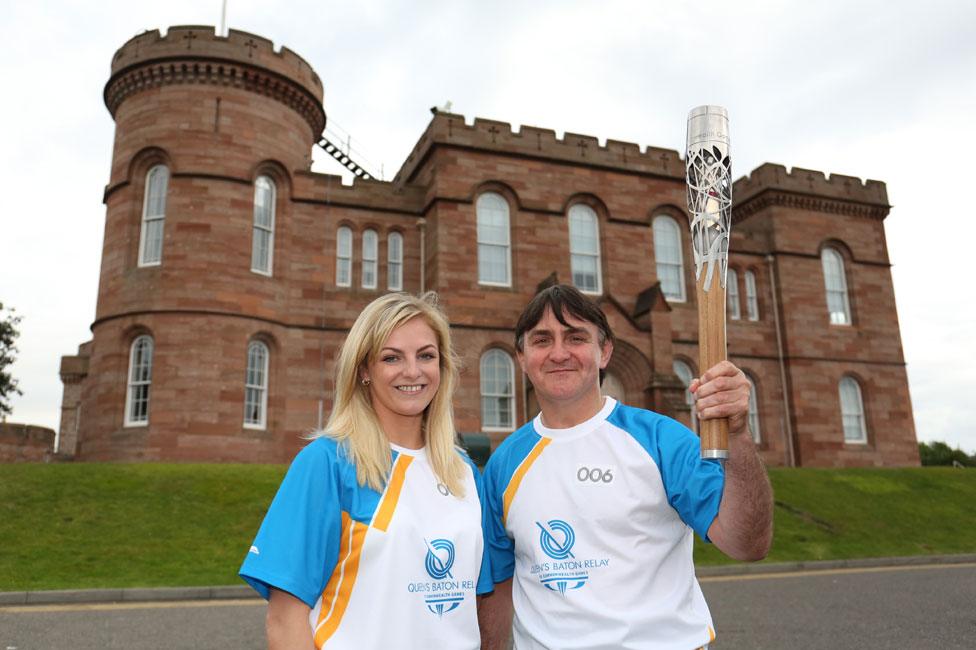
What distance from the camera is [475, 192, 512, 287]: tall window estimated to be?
821 inches

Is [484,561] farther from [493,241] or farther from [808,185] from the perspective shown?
[808,185]

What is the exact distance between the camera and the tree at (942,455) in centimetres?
3916

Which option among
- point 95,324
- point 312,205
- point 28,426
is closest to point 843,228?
point 312,205

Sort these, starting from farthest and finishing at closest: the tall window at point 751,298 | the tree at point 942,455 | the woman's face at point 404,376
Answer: the tree at point 942,455
the tall window at point 751,298
the woman's face at point 404,376

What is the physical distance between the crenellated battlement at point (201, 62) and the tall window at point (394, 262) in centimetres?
A: 498

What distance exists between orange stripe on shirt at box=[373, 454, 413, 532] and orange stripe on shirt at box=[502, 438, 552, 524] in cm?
41

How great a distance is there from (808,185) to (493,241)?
12.2m

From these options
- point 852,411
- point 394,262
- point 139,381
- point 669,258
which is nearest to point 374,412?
point 139,381

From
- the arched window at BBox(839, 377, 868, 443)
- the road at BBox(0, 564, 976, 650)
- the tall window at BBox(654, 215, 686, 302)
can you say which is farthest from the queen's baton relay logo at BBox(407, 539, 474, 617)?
the arched window at BBox(839, 377, 868, 443)

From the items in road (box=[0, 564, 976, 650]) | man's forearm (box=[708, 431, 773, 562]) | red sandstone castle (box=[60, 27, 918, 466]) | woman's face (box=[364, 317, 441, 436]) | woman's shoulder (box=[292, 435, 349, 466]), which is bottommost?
road (box=[0, 564, 976, 650])

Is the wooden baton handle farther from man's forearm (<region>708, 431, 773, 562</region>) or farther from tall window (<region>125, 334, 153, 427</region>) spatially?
tall window (<region>125, 334, 153, 427</region>)

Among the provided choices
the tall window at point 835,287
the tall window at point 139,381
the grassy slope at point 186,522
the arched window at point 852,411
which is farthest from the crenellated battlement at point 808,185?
the tall window at point 139,381

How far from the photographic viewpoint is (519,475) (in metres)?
2.70

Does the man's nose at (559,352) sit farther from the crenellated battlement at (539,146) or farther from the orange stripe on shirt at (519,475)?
the crenellated battlement at (539,146)
